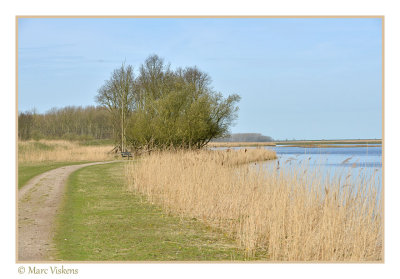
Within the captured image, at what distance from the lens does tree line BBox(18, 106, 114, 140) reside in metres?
29.1

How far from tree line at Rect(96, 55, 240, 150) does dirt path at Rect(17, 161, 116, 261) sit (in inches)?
187

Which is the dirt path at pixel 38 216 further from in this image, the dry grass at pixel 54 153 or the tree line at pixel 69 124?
the tree line at pixel 69 124

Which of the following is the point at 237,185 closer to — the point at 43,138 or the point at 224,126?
the point at 224,126

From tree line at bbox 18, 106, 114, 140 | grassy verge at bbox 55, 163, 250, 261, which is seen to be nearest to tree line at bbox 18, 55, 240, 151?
tree line at bbox 18, 106, 114, 140

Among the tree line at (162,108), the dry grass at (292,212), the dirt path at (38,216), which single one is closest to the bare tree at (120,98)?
the tree line at (162,108)

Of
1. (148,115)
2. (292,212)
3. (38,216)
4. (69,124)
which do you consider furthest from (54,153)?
(292,212)

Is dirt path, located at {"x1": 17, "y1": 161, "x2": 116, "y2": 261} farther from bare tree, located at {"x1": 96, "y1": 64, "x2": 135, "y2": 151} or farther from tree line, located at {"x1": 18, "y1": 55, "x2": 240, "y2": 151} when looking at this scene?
bare tree, located at {"x1": 96, "y1": 64, "x2": 135, "y2": 151}

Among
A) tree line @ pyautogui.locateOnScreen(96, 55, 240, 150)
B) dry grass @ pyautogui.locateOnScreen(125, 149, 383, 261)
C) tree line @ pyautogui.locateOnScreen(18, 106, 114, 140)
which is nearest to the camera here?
dry grass @ pyautogui.locateOnScreen(125, 149, 383, 261)

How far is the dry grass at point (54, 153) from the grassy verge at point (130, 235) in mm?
14918

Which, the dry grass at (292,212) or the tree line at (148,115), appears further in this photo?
the tree line at (148,115)

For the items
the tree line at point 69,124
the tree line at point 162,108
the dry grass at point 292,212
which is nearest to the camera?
the dry grass at point 292,212

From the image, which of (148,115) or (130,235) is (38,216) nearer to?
(130,235)

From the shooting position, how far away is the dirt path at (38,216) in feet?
19.6
